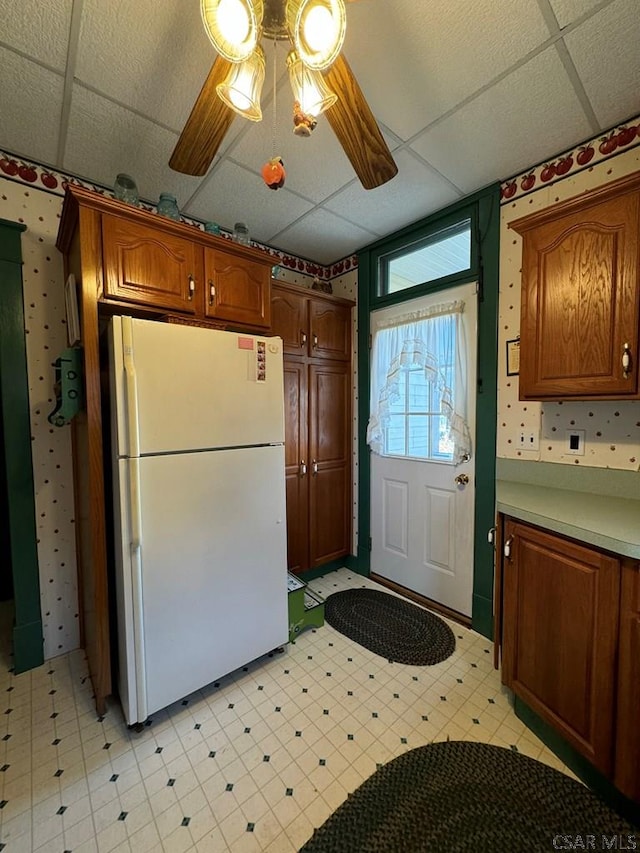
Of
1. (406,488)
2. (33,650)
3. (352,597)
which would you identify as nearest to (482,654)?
(352,597)

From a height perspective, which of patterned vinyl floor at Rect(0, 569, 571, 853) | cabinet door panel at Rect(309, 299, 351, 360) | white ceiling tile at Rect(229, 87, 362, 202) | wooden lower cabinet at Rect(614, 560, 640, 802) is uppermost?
white ceiling tile at Rect(229, 87, 362, 202)

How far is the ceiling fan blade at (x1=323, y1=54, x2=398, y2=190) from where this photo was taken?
97 cm

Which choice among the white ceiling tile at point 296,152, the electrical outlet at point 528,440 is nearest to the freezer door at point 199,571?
the electrical outlet at point 528,440

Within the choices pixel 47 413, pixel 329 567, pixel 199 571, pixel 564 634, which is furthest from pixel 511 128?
pixel 329 567

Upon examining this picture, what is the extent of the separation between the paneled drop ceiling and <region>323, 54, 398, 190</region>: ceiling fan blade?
35 centimetres

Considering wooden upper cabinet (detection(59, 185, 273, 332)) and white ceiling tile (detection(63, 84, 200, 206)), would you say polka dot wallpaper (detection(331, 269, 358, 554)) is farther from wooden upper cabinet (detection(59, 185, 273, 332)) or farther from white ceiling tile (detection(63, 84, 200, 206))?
white ceiling tile (detection(63, 84, 200, 206))

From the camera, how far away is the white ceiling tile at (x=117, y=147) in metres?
1.46

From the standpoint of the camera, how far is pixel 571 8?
43.2 inches

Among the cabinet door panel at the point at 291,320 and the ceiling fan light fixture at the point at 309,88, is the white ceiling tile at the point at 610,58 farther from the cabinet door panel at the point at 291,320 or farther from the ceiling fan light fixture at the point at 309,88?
the cabinet door panel at the point at 291,320

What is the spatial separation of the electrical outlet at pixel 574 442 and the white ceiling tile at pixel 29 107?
2636 millimetres

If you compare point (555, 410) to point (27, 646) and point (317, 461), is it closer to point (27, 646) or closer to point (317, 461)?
point (317, 461)

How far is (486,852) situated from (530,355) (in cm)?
181

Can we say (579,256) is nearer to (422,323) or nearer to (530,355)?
(530,355)

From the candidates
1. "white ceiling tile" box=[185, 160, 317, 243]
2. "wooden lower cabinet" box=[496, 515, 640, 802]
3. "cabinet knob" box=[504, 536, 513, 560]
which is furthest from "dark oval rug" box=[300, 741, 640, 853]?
"white ceiling tile" box=[185, 160, 317, 243]
